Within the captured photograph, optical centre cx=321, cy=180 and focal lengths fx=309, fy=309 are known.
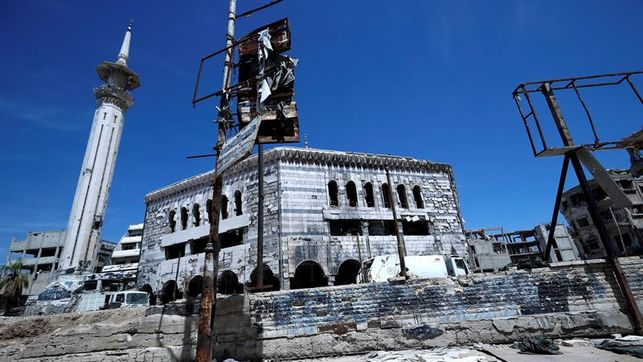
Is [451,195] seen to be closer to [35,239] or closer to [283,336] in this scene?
[283,336]

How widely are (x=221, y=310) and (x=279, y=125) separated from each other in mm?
4666

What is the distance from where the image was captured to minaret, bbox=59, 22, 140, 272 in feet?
95.6

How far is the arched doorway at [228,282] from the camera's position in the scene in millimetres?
21336

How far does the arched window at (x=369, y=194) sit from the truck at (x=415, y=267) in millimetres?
7567

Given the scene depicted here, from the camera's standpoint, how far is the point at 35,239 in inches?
1884

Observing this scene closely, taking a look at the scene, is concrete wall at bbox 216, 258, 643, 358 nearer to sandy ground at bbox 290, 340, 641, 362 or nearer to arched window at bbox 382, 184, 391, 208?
sandy ground at bbox 290, 340, 641, 362

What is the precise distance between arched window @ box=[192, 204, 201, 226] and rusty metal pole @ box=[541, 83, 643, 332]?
22.4m

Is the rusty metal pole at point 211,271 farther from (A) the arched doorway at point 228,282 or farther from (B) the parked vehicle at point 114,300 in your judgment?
(A) the arched doorway at point 228,282

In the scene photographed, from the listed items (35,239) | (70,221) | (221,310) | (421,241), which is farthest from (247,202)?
(35,239)

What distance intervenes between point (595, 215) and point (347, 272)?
598 inches

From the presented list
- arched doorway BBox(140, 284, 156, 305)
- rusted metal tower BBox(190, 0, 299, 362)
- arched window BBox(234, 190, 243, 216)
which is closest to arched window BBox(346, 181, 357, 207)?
arched window BBox(234, 190, 243, 216)

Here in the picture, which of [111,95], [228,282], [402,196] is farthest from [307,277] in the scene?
[111,95]

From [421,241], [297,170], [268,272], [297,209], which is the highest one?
[297,170]

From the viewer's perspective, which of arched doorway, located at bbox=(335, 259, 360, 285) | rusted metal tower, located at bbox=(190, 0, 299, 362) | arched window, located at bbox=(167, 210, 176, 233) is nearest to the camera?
rusted metal tower, located at bbox=(190, 0, 299, 362)
